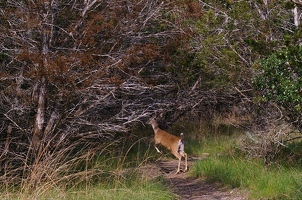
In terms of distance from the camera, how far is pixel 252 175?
1113cm

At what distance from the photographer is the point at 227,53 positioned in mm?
11648

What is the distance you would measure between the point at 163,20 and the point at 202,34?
0.90 metres

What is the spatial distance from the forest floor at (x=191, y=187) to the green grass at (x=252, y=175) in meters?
0.15

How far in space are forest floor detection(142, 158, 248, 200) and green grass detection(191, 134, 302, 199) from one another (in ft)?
0.48

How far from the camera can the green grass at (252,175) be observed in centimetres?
1002

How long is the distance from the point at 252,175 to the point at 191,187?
51.3 inches

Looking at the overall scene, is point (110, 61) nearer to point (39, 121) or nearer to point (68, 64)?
point (68, 64)

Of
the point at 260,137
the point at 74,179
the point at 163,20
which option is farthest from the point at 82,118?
the point at 260,137

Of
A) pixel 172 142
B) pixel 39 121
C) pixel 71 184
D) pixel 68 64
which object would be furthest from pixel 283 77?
pixel 172 142

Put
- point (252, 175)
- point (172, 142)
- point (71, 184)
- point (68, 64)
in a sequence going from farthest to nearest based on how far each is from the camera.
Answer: point (172, 142) < point (252, 175) < point (68, 64) < point (71, 184)

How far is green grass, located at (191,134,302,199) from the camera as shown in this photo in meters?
10.0

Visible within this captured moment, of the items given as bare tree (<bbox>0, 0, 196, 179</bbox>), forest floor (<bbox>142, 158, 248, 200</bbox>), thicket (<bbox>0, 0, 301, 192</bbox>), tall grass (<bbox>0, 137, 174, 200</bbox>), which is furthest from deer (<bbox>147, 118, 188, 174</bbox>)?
tall grass (<bbox>0, 137, 174, 200</bbox>)

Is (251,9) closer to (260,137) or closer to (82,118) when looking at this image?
(260,137)

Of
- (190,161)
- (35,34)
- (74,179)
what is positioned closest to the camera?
(74,179)
